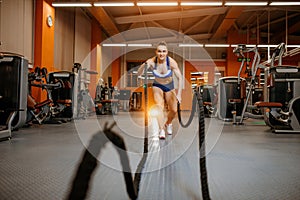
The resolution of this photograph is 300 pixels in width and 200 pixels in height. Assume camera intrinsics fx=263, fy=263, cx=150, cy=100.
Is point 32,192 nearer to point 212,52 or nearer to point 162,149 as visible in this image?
point 162,149

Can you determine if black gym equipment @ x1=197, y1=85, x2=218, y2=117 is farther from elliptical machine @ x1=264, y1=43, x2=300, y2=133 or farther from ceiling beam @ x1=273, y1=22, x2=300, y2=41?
ceiling beam @ x1=273, y1=22, x2=300, y2=41

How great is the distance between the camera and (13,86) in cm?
343

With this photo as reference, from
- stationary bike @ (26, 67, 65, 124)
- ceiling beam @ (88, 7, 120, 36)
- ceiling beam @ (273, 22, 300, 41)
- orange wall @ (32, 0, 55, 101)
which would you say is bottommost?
stationary bike @ (26, 67, 65, 124)

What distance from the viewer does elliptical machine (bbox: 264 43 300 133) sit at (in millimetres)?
4145

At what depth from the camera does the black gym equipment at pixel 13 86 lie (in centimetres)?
340

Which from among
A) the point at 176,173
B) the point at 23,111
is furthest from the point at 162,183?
the point at 23,111

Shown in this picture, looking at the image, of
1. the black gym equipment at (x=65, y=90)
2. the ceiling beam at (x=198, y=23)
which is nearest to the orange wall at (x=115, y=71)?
the ceiling beam at (x=198, y=23)

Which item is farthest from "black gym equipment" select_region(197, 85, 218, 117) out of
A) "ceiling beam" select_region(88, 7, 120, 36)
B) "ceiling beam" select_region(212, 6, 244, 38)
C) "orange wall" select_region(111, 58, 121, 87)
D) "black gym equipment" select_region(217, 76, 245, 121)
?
"orange wall" select_region(111, 58, 121, 87)

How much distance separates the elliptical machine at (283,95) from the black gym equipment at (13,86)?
3.73m

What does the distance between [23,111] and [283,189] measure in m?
3.24

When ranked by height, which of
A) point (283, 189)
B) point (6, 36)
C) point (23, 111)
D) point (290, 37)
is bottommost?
→ point (283, 189)

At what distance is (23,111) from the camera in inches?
139

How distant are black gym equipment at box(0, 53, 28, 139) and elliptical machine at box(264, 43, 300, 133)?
12.2 ft

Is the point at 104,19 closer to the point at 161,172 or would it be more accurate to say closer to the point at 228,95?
the point at 228,95
